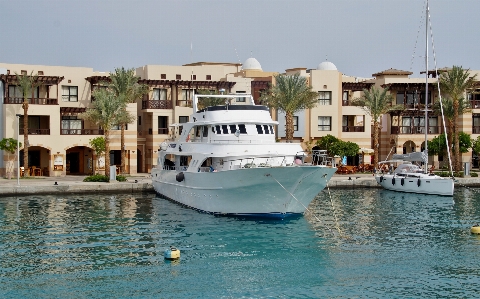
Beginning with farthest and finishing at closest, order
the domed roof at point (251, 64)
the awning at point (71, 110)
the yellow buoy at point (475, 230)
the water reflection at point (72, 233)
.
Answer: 1. the domed roof at point (251, 64)
2. the awning at point (71, 110)
3. the yellow buoy at point (475, 230)
4. the water reflection at point (72, 233)

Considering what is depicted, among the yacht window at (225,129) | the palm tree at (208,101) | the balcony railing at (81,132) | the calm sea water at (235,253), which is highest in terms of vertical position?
the palm tree at (208,101)

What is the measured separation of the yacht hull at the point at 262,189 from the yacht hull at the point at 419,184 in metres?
16.5

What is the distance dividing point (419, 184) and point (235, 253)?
28223mm

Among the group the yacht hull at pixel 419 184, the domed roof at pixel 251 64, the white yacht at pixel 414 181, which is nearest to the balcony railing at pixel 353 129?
the white yacht at pixel 414 181

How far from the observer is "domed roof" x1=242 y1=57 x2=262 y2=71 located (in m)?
87.9

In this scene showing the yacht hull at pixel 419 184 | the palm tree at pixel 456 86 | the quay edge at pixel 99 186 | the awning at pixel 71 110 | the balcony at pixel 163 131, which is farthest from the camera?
the balcony at pixel 163 131

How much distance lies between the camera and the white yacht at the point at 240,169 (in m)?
36.2

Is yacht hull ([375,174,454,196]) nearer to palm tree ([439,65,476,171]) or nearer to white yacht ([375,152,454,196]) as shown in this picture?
white yacht ([375,152,454,196])

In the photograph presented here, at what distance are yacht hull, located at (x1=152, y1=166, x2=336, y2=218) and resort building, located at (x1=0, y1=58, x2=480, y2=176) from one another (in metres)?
16.3

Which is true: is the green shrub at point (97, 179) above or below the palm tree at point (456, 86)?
below

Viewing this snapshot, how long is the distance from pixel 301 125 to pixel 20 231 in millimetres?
41313

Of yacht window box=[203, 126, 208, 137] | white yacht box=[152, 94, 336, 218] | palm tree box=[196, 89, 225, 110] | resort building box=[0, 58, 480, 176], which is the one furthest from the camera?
resort building box=[0, 58, 480, 176]

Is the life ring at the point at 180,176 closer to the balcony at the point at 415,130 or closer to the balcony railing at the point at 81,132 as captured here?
the balcony railing at the point at 81,132

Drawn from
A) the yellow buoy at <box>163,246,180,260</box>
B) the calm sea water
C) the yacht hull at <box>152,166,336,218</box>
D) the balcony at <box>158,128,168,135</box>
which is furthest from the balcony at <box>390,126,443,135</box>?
the yellow buoy at <box>163,246,180,260</box>
